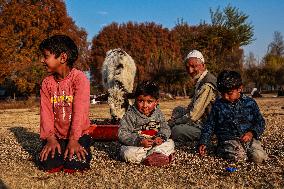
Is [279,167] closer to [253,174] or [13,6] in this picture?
[253,174]

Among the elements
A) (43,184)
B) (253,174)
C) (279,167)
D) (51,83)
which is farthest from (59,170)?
(279,167)

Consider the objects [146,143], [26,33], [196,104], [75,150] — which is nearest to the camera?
[75,150]

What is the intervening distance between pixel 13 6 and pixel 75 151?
26021 millimetres

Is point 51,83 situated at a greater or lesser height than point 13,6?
lesser

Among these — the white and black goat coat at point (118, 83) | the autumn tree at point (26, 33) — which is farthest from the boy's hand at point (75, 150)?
the autumn tree at point (26, 33)

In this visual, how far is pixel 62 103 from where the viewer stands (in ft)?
13.9

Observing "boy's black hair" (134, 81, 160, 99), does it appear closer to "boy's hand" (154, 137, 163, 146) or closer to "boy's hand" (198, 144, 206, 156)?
"boy's hand" (154, 137, 163, 146)

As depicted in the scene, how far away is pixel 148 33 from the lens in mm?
49344

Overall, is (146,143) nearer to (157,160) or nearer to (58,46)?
(157,160)

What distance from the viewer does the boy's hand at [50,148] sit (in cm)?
390

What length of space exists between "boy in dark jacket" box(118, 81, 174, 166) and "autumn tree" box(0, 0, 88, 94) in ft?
71.6

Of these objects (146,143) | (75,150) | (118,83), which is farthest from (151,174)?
(118,83)

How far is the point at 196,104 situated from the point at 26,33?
81.6 ft

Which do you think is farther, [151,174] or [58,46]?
[58,46]
